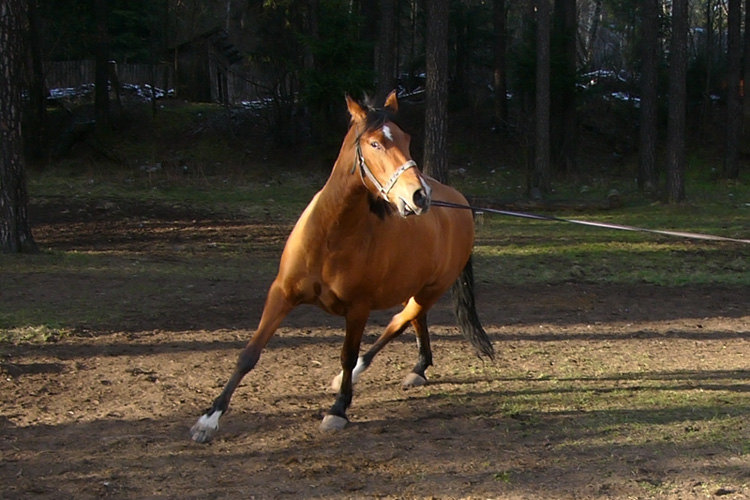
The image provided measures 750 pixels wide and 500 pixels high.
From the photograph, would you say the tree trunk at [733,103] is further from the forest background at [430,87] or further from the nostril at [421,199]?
the nostril at [421,199]

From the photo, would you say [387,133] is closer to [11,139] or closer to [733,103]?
[11,139]

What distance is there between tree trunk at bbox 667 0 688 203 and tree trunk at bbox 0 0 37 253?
1402 centimetres

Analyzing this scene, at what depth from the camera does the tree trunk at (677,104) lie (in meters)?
18.4

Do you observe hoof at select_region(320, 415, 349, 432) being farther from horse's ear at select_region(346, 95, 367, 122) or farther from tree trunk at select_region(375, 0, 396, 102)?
tree trunk at select_region(375, 0, 396, 102)

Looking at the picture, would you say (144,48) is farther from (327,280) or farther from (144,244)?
(327,280)

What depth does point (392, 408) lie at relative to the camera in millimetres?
5641

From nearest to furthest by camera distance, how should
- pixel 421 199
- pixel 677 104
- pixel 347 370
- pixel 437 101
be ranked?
pixel 421 199 < pixel 347 370 < pixel 437 101 < pixel 677 104

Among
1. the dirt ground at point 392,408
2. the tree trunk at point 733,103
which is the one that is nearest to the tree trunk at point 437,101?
the dirt ground at point 392,408

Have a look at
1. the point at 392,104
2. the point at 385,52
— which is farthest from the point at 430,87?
the point at 392,104

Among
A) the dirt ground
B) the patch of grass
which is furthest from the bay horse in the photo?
the patch of grass

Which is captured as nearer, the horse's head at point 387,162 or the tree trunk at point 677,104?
the horse's head at point 387,162

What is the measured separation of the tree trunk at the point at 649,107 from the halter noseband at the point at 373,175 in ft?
60.4

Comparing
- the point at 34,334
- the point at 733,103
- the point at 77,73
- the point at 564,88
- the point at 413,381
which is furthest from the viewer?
the point at 77,73

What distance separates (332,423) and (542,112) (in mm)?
17123
